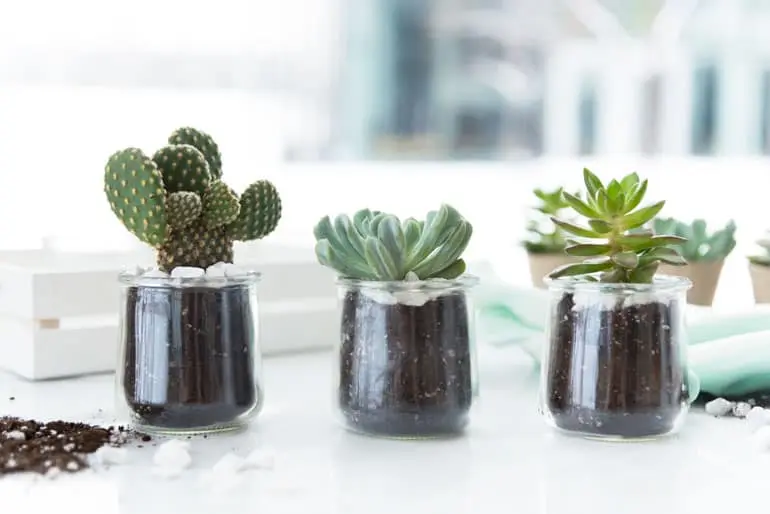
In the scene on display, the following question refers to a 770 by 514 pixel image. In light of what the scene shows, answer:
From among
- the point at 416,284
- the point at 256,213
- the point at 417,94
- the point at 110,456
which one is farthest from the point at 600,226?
the point at 417,94

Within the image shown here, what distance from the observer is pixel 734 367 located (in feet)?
3.43

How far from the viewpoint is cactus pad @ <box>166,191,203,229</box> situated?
90 cm

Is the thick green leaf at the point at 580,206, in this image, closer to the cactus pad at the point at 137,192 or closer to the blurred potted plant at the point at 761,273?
the cactus pad at the point at 137,192

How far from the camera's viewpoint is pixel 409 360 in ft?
2.94

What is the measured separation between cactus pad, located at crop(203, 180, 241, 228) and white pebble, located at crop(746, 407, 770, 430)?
48cm

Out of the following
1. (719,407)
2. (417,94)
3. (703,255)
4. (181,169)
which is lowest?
(719,407)

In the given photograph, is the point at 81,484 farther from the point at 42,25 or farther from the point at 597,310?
the point at 42,25

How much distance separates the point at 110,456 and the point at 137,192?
21 centimetres

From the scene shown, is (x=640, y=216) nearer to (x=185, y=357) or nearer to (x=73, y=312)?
(x=185, y=357)

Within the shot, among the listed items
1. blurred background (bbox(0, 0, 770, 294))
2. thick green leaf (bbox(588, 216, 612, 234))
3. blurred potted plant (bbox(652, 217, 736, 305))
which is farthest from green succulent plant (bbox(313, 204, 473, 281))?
blurred background (bbox(0, 0, 770, 294))

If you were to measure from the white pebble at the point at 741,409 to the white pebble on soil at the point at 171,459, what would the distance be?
0.51 meters

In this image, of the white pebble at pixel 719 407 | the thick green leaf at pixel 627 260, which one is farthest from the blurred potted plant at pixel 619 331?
the white pebble at pixel 719 407

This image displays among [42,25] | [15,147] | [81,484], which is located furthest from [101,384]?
[42,25]

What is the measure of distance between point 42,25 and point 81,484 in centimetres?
367
